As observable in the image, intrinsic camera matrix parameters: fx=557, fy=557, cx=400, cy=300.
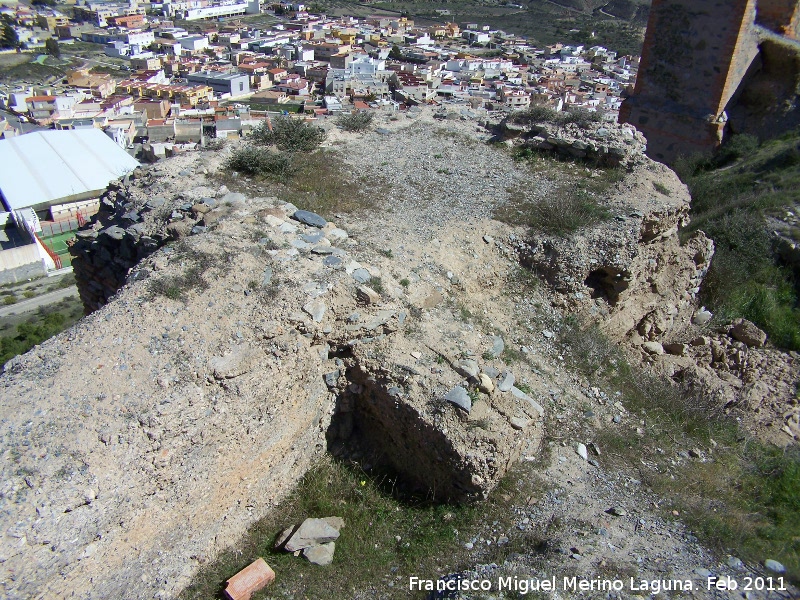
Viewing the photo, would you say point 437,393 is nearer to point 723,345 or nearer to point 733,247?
point 723,345

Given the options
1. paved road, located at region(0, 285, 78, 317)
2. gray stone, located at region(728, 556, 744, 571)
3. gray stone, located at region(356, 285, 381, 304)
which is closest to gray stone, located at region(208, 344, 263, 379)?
gray stone, located at region(356, 285, 381, 304)

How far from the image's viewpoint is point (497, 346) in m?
A: 5.57

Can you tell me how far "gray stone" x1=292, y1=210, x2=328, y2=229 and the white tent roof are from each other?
21741mm

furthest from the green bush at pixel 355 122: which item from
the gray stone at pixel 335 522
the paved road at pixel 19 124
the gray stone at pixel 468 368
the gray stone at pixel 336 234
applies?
the paved road at pixel 19 124

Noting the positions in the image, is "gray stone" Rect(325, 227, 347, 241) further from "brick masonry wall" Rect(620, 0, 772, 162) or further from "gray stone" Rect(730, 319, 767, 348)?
"brick masonry wall" Rect(620, 0, 772, 162)

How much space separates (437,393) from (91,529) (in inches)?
104

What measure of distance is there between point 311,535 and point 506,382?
2.12 m

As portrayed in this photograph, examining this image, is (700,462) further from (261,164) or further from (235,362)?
(261,164)

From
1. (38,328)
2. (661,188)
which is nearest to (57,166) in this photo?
(38,328)

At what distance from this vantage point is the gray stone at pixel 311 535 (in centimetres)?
443

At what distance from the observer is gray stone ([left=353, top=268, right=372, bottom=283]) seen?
17.5 feet

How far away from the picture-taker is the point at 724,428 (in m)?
5.89

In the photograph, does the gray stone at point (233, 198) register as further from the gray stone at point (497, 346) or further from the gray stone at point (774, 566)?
the gray stone at point (774, 566)

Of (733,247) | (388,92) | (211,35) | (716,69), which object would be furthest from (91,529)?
(211,35)
